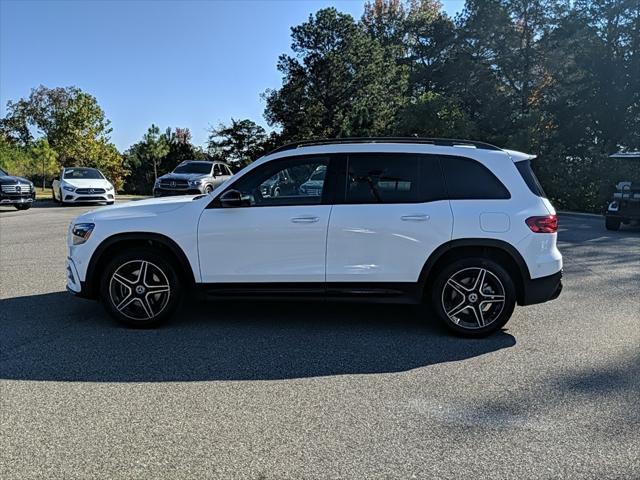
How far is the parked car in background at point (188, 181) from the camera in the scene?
67.7ft

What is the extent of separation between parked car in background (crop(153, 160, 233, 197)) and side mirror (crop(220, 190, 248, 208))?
51.2 ft

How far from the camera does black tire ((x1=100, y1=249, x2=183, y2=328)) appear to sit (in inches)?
207

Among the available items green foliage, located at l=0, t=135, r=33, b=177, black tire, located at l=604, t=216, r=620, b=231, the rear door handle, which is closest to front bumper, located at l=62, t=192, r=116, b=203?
green foliage, located at l=0, t=135, r=33, b=177

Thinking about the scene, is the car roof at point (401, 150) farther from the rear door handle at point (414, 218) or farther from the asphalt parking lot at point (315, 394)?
the asphalt parking lot at point (315, 394)

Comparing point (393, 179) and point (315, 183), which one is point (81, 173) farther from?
point (393, 179)

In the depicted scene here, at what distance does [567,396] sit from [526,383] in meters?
0.31

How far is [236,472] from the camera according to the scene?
2883mm

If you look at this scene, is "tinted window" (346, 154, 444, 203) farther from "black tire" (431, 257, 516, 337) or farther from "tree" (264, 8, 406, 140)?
"tree" (264, 8, 406, 140)

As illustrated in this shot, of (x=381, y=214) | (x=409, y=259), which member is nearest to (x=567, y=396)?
(x=409, y=259)

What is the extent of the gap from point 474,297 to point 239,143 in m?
44.8

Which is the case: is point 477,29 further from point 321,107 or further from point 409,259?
point 409,259

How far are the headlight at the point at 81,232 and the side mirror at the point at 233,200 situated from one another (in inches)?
51.3

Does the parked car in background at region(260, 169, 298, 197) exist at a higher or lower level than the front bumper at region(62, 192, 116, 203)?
higher

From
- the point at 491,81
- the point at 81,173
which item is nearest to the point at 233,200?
the point at 81,173
